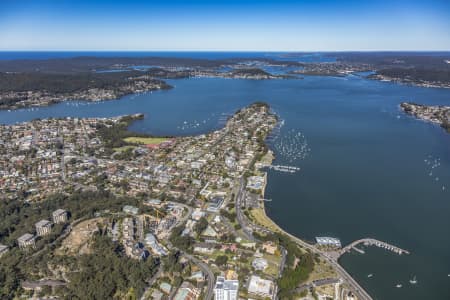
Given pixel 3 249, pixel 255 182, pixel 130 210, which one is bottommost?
pixel 3 249

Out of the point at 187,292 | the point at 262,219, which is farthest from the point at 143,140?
the point at 187,292

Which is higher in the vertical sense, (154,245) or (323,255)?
(154,245)

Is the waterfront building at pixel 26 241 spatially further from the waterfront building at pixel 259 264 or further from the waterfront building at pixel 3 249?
the waterfront building at pixel 259 264

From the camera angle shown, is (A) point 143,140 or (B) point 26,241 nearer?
(B) point 26,241

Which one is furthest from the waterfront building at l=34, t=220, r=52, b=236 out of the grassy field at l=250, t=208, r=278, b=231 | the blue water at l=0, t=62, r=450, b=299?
the blue water at l=0, t=62, r=450, b=299

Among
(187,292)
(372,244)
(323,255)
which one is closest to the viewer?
(187,292)

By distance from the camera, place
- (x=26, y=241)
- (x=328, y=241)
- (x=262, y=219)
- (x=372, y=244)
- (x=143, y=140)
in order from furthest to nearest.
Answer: (x=143, y=140) → (x=262, y=219) → (x=372, y=244) → (x=328, y=241) → (x=26, y=241)

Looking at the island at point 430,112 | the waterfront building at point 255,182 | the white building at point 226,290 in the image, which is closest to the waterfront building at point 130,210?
the waterfront building at point 255,182

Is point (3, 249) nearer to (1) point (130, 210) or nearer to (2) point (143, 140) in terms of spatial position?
Answer: (1) point (130, 210)
